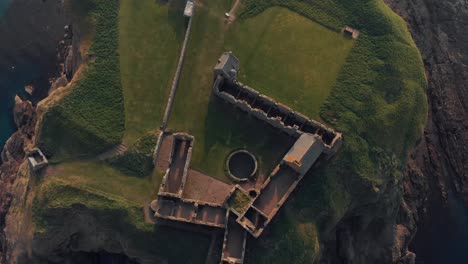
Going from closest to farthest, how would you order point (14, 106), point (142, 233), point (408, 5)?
Answer: 1. point (142, 233)
2. point (14, 106)
3. point (408, 5)

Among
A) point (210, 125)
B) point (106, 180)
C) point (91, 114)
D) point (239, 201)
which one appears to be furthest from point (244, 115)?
point (91, 114)

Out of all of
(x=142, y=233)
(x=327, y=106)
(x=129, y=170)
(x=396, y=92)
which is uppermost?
(x=396, y=92)

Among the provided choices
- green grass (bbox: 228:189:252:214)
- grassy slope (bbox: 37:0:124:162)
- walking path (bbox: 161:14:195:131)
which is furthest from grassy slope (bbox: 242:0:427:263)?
grassy slope (bbox: 37:0:124:162)

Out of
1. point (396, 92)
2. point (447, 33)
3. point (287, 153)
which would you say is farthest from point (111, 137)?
point (447, 33)

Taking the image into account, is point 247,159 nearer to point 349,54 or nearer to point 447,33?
point 349,54

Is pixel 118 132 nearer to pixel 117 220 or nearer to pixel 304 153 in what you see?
pixel 117 220

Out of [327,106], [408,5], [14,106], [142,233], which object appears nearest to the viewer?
[142,233]

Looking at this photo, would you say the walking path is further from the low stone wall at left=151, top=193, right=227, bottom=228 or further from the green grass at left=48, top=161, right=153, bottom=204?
the low stone wall at left=151, top=193, right=227, bottom=228
